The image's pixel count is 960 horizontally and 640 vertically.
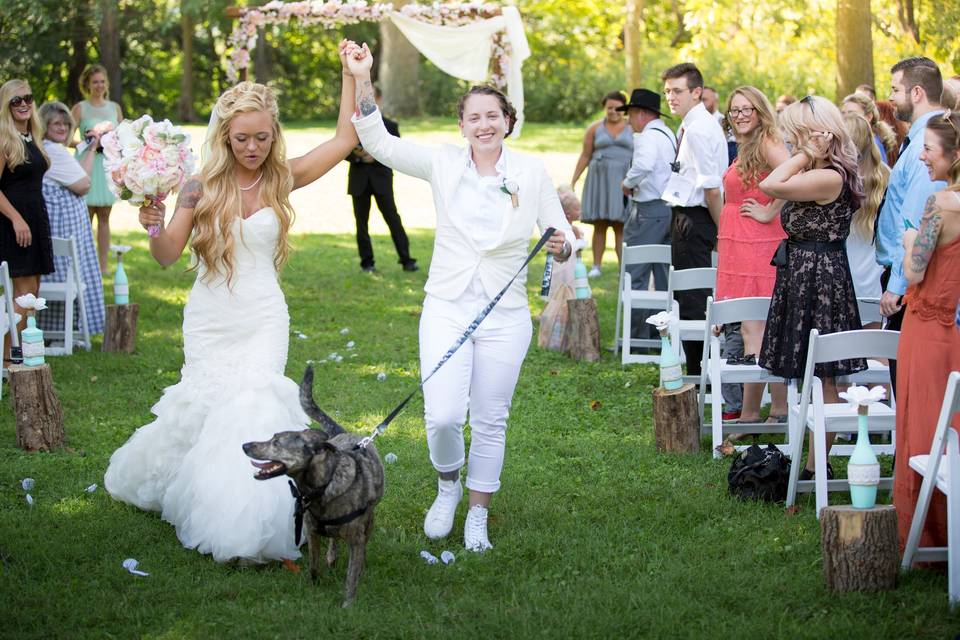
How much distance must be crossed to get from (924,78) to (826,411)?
2.50m

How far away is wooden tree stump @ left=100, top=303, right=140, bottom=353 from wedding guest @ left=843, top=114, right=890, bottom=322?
616 centimetres

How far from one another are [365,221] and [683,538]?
9.33 m

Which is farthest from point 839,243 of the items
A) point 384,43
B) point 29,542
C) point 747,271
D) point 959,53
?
point 384,43

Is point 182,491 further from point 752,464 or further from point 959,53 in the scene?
point 959,53

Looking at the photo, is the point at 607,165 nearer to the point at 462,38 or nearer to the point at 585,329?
the point at 585,329

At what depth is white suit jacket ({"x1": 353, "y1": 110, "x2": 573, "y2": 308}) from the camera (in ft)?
17.1

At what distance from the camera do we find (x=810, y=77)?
25.0 metres

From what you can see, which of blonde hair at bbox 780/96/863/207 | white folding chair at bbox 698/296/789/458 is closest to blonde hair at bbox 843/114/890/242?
blonde hair at bbox 780/96/863/207

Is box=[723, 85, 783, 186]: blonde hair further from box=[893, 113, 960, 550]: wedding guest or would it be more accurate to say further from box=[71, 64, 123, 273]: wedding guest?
box=[71, 64, 123, 273]: wedding guest

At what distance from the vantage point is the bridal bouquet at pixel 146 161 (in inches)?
198

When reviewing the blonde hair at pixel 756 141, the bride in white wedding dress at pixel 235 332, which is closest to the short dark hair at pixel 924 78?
the blonde hair at pixel 756 141

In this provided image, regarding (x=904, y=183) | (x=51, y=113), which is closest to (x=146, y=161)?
(x=904, y=183)

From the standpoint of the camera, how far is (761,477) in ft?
20.0

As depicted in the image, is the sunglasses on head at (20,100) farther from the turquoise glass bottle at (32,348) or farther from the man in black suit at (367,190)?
the man in black suit at (367,190)
